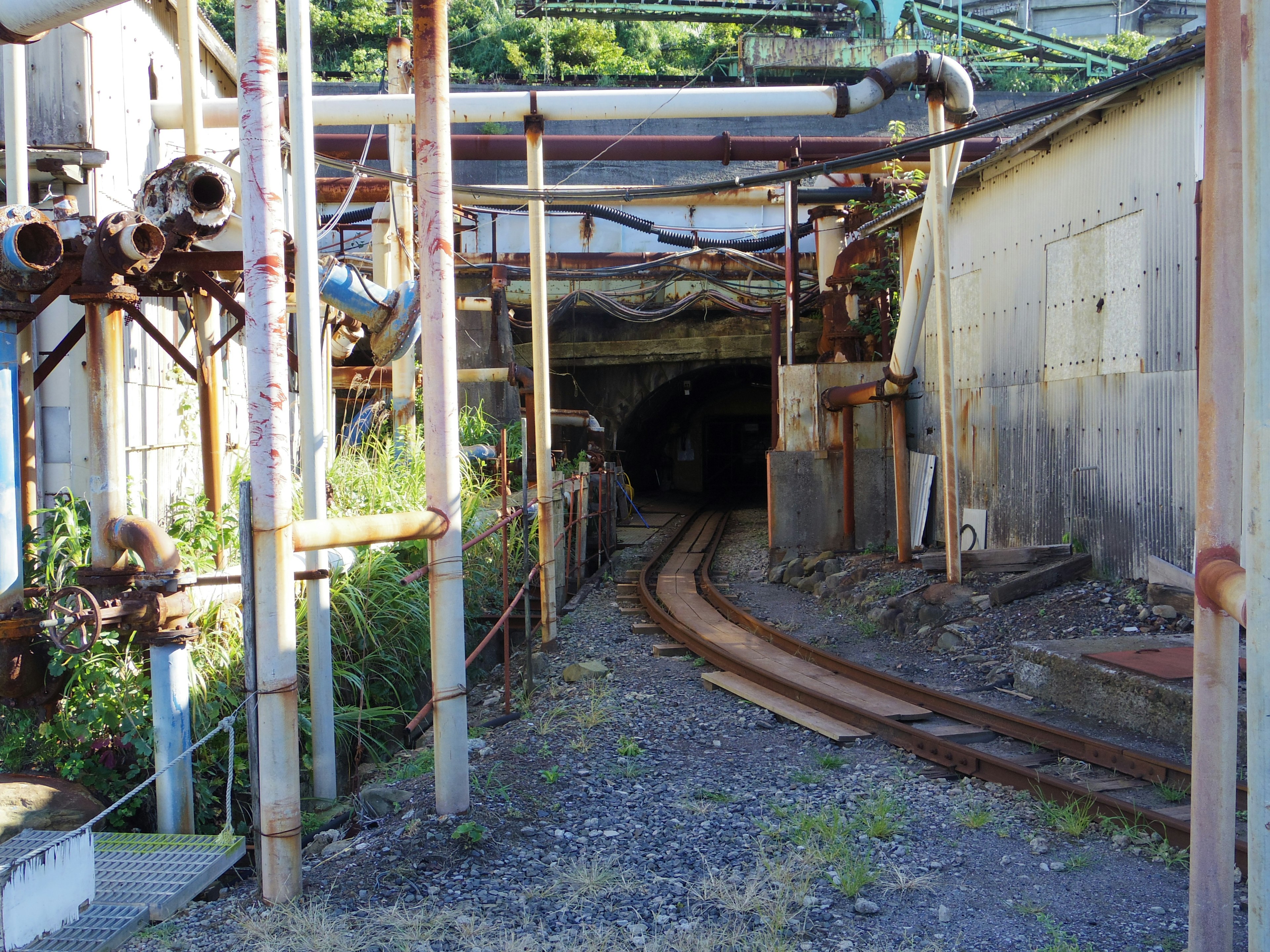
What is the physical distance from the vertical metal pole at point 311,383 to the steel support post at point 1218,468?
12.9ft

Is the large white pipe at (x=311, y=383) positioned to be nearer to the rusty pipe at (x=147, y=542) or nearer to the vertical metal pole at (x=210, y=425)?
the rusty pipe at (x=147, y=542)

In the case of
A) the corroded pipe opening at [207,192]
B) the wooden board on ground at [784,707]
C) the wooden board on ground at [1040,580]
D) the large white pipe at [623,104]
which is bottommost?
the wooden board on ground at [784,707]

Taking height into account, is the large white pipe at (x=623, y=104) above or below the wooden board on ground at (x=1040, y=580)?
above

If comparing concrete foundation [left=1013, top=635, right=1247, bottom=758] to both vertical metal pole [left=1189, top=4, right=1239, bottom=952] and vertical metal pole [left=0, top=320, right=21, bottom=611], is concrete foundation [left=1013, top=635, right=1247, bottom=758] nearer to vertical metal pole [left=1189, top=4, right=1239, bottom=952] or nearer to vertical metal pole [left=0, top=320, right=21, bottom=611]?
vertical metal pole [left=1189, top=4, right=1239, bottom=952]

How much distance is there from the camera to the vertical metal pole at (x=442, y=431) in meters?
4.13

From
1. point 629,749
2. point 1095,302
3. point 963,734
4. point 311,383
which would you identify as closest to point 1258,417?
point 963,734

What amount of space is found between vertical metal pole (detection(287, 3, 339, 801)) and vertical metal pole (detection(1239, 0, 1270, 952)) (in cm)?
410

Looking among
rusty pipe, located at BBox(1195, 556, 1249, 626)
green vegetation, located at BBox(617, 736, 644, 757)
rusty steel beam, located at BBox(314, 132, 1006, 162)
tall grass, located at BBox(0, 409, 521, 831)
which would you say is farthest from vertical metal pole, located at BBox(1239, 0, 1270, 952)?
rusty steel beam, located at BBox(314, 132, 1006, 162)

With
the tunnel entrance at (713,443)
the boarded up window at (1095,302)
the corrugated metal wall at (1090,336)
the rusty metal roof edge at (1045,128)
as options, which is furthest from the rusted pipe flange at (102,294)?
the tunnel entrance at (713,443)

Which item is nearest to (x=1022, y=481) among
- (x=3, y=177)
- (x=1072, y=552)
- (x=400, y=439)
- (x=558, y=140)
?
(x=1072, y=552)

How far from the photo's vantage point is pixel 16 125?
5.20 meters

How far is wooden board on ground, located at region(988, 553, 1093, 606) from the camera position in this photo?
808cm

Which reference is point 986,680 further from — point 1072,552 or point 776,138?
point 776,138

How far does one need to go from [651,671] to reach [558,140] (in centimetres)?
836
